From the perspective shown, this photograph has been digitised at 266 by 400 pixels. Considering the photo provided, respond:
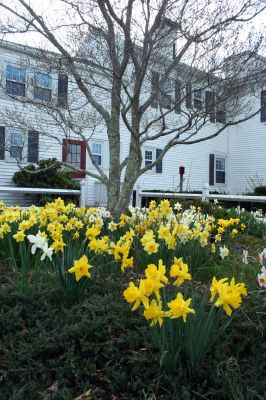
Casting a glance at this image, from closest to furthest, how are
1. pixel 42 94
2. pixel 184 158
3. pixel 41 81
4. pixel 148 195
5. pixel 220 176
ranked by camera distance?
1. pixel 42 94
2. pixel 41 81
3. pixel 148 195
4. pixel 184 158
5. pixel 220 176

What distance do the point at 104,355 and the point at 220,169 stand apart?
22247mm

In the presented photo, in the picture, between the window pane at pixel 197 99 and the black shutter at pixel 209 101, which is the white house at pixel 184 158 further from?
the black shutter at pixel 209 101

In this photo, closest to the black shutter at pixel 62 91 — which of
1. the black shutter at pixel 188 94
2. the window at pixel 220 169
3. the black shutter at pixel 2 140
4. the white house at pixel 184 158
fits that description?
the black shutter at pixel 2 140

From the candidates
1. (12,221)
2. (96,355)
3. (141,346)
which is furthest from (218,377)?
(12,221)

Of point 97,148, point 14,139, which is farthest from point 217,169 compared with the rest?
point 14,139

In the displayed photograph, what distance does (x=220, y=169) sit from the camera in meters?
23.8

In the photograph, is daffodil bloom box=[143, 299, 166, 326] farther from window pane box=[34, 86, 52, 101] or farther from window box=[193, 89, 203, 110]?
window pane box=[34, 86, 52, 101]

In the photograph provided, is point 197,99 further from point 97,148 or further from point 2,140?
point 97,148

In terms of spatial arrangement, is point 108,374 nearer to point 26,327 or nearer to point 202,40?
point 26,327

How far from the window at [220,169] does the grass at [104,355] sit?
21136 millimetres

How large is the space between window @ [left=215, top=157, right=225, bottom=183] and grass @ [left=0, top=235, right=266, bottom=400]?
21136 millimetres

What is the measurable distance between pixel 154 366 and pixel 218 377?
1.00ft

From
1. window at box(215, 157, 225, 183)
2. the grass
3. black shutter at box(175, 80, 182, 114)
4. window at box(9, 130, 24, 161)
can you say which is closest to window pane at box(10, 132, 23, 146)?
window at box(9, 130, 24, 161)

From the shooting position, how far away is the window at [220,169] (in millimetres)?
23609
